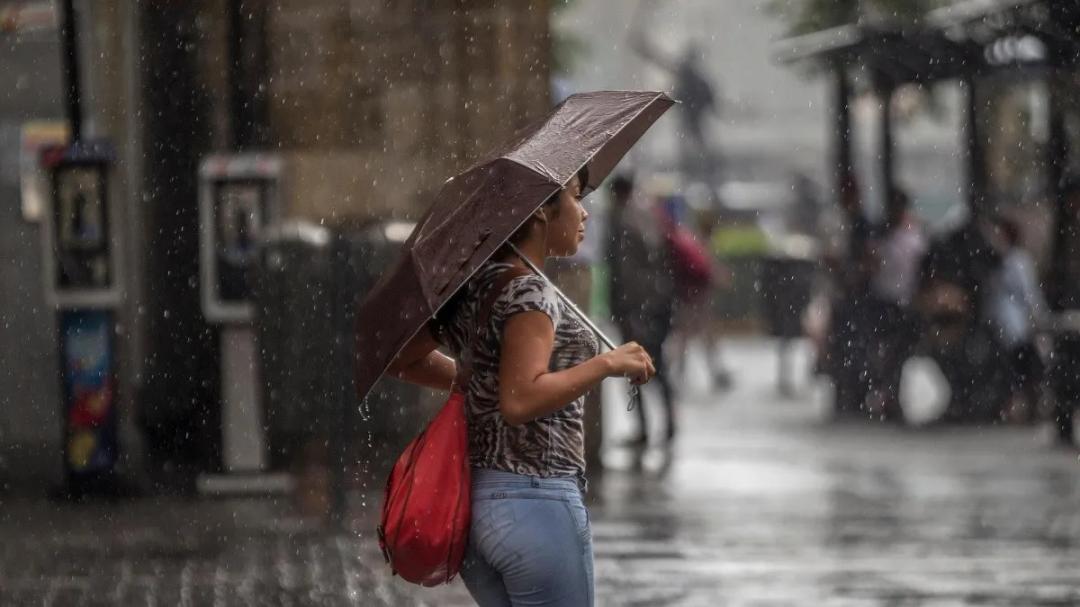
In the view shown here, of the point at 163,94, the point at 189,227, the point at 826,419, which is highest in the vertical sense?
the point at 163,94

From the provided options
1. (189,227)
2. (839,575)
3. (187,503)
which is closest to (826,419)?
(189,227)

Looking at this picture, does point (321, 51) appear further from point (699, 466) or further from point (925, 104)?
point (925, 104)

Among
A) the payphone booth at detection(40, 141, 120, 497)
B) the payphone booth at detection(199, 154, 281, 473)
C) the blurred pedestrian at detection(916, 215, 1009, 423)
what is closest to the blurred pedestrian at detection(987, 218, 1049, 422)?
the blurred pedestrian at detection(916, 215, 1009, 423)

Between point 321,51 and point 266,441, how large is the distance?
2.34 metres

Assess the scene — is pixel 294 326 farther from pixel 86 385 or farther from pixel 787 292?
pixel 787 292

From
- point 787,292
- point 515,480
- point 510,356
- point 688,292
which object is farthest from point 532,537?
point 787,292

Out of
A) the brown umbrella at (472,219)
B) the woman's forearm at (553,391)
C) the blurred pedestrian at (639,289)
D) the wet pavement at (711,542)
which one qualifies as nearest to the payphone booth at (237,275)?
the wet pavement at (711,542)

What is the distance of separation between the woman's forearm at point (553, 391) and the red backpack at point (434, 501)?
15cm

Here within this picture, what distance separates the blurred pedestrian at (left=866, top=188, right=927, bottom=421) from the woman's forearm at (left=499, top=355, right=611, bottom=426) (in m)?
12.7

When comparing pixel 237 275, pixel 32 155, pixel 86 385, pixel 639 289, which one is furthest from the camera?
pixel 32 155

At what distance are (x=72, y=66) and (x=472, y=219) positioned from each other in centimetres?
737

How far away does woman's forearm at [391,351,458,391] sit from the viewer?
4.62m

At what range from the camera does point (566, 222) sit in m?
4.41

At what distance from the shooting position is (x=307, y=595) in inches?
311
